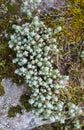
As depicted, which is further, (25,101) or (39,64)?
(25,101)

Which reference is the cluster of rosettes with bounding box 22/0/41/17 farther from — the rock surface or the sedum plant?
the rock surface

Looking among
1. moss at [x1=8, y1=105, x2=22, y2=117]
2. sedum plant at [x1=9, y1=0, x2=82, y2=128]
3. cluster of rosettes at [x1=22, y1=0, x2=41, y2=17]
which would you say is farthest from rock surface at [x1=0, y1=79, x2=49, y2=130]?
cluster of rosettes at [x1=22, y1=0, x2=41, y2=17]

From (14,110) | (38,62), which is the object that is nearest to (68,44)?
(38,62)

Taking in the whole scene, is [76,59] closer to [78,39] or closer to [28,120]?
[78,39]

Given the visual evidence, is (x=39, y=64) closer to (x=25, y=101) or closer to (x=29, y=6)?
(x=25, y=101)

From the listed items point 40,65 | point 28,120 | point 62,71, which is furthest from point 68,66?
point 28,120

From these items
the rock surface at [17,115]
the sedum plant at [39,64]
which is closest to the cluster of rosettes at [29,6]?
the sedum plant at [39,64]
